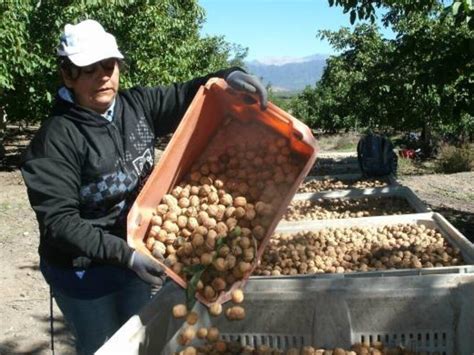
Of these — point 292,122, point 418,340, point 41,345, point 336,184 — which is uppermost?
point 292,122

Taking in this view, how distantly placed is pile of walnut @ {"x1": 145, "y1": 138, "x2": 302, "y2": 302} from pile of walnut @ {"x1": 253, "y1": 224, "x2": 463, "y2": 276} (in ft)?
3.12

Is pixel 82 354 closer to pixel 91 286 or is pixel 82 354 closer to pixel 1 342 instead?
pixel 91 286

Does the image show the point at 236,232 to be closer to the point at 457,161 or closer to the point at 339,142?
the point at 457,161

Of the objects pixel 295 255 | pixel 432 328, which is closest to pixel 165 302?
pixel 432 328

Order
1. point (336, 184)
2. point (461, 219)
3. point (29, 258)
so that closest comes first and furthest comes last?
point (29, 258) < point (336, 184) < point (461, 219)

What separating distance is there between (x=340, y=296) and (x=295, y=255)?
4.45ft

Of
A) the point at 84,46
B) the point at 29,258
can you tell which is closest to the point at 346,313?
the point at 84,46

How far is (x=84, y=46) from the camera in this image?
1.92 m

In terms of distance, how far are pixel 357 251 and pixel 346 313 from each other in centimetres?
146

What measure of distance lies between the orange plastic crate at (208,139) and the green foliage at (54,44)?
6.72 meters

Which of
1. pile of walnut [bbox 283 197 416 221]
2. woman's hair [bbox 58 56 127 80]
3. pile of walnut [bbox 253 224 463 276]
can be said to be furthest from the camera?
pile of walnut [bbox 283 197 416 221]

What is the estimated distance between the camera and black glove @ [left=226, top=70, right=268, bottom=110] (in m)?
2.15

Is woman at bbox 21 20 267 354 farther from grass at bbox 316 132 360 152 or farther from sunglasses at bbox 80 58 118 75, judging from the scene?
grass at bbox 316 132 360 152

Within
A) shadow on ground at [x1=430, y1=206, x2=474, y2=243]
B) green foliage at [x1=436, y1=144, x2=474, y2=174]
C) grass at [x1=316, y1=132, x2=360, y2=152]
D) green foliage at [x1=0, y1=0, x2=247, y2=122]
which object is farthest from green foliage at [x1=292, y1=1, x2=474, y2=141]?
green foliage at [x1=0, y1=0, x2=247, y2=122]
